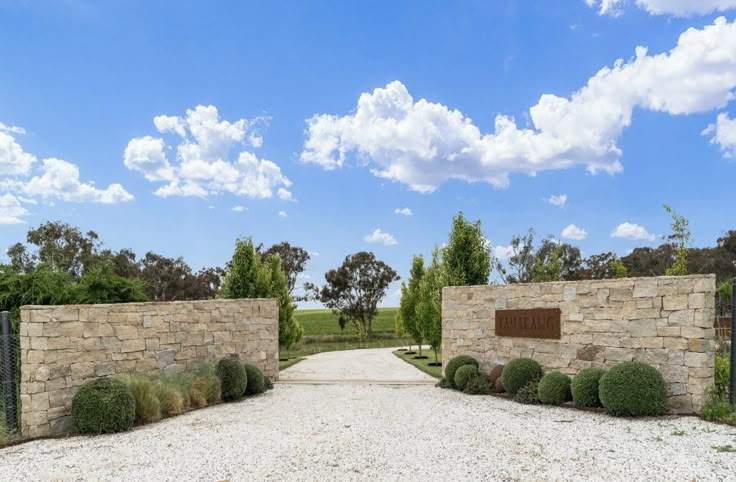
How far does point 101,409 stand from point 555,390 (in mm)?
7660

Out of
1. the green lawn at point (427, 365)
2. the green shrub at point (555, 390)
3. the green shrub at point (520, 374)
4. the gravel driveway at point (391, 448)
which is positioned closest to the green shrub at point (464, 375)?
the green shrub at point (520, 374)

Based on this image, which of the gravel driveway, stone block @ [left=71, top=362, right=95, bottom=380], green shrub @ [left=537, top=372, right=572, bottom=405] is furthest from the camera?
green shrub @ [left=537, top=372, right=572, bottom=405]

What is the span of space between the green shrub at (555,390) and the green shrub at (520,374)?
0.62m

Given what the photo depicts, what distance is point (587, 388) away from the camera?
9211mm

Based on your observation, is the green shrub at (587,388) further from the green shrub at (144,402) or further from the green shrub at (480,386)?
the green shrub at (144,402)

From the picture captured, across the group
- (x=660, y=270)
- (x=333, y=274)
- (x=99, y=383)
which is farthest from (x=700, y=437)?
(x=660, y=270)

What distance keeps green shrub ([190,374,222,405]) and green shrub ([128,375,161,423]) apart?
1.31m

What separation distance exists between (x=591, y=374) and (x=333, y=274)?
102 feet

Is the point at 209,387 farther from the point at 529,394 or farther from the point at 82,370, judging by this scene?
the point at 529,394

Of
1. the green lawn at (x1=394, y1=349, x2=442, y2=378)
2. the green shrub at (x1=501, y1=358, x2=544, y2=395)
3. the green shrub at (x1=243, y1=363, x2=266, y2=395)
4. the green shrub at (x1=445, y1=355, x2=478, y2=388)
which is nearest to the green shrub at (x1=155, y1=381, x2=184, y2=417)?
the green shrub at (x1=243, y1=363, x2=266, y2=395)

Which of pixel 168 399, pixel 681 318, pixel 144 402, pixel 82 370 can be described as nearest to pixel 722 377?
pixel 681 318

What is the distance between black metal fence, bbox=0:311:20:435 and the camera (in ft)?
26.6

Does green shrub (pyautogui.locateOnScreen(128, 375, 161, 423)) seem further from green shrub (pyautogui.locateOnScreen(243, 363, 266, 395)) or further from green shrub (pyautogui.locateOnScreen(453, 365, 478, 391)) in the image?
green shrub (pyautogui.locateOnScreen(453, 365, 478, 391))

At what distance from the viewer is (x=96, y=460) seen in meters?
6.71
